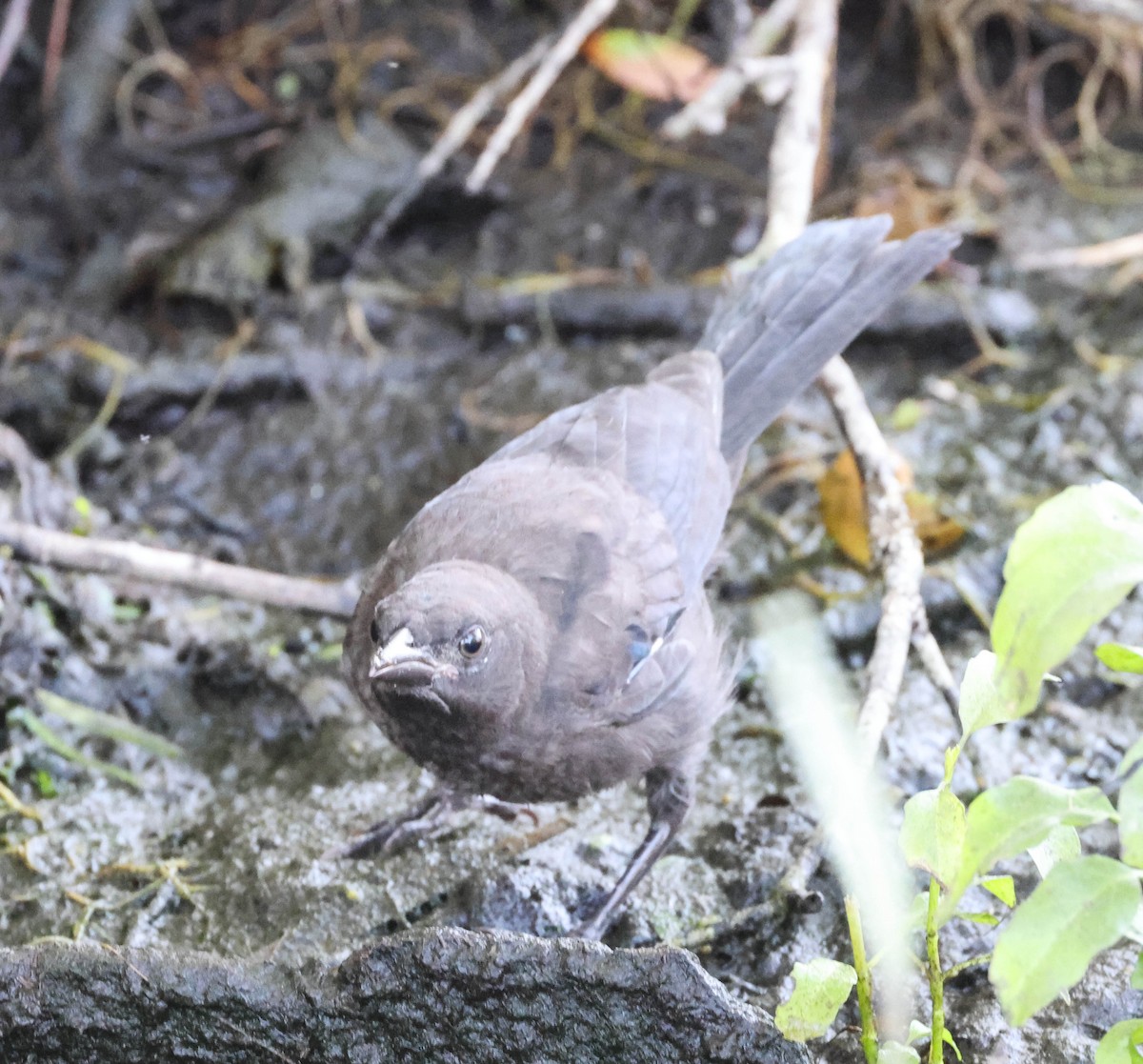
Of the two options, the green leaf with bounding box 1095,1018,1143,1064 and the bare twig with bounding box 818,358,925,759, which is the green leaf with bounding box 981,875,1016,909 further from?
the bare twig with bounding box 818,358,925,759

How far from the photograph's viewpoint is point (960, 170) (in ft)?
19.2

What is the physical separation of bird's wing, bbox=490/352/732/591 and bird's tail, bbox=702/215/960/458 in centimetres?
12

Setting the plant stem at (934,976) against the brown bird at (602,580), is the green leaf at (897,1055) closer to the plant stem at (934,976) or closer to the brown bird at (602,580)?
the plant stem at (934,976)

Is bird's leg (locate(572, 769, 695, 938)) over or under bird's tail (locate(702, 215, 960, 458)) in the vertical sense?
under

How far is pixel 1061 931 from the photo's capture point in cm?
172

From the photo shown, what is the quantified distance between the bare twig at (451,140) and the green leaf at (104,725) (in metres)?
2.21

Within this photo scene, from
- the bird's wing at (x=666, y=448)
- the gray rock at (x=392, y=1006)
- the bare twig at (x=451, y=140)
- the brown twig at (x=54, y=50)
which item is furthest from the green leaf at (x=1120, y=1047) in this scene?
the brown twig at (x=54, y=50)

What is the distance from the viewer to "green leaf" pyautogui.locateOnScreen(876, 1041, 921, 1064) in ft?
6.86

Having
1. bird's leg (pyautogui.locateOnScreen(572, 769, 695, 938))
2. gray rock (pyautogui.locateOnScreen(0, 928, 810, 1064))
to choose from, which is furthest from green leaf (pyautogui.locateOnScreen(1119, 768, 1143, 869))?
bird's leg (pyautogui.locateOnScreen(572, 769, 695, 938))

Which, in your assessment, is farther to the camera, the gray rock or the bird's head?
the bird's head

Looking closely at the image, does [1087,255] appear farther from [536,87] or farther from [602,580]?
[602,580]

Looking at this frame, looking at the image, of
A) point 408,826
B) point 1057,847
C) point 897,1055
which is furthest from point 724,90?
point 897,1055

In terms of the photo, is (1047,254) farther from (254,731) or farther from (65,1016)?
(65,1016)

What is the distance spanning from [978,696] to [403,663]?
0.99m
